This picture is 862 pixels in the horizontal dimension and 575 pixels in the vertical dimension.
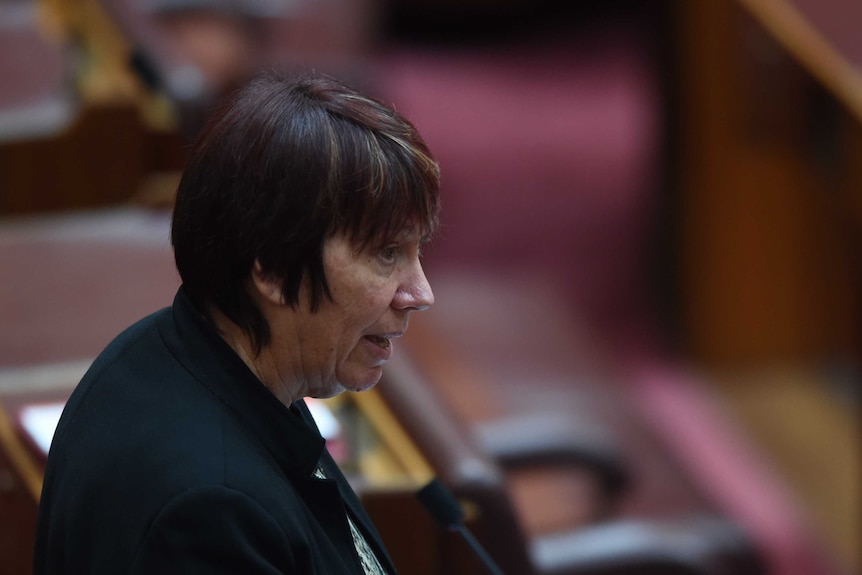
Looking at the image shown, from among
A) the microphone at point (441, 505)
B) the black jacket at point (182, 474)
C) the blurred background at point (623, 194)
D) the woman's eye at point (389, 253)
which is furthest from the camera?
the blurred background at point (623, 194)

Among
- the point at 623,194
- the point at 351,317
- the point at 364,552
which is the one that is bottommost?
the point at 364,552

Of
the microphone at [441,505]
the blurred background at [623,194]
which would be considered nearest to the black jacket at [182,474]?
the microphone at [441,505]

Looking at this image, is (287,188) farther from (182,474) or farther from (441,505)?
(441,505)

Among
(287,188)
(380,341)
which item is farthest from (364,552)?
(287,188)

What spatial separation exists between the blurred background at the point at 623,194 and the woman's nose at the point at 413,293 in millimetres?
1030

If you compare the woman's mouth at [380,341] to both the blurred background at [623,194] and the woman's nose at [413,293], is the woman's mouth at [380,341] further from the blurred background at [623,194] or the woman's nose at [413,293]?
the blurred background at [623,194]

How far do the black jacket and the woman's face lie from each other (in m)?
0.03

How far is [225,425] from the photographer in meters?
0.66

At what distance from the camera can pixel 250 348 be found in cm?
70

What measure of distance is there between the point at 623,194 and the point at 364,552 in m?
2.06

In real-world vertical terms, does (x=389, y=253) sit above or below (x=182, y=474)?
above

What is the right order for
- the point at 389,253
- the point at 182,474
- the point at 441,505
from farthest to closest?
1. the point at 441,505
2. the point at 389,253
3. the point at 182,474

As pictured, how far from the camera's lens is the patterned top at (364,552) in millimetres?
745

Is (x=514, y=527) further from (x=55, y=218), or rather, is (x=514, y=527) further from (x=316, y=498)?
(x=55, y=218)
